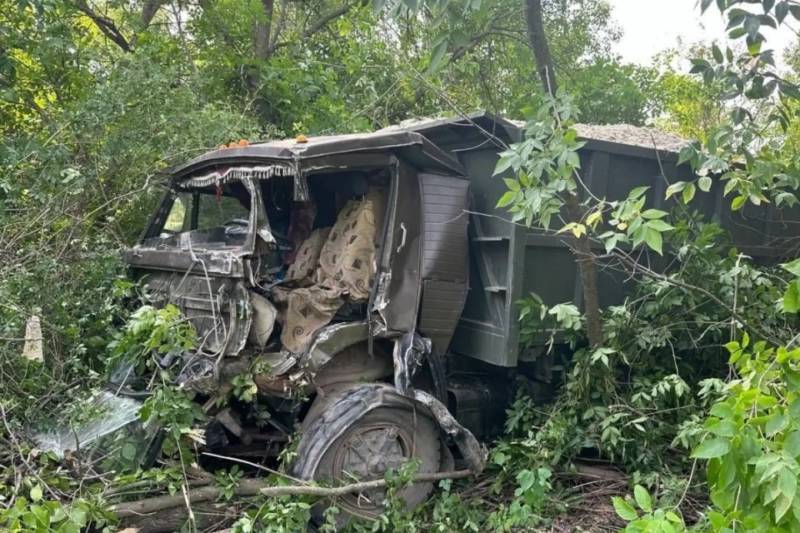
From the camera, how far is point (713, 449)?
2270 mm

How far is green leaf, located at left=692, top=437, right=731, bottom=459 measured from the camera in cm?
225

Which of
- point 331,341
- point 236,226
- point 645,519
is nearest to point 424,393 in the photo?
point 331,341

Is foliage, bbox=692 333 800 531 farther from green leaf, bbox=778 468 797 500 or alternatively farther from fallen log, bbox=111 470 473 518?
fallen log, bbox=111 470 473 518

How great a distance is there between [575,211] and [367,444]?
1.90 meters

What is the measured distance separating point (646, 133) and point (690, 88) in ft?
38.6

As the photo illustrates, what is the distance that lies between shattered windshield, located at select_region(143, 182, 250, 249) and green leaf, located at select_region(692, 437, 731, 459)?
3270 mm

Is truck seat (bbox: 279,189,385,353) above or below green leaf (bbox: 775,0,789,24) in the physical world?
below

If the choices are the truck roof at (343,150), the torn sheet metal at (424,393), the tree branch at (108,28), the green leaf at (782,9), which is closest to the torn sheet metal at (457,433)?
the torn sheet metal at (424,393)

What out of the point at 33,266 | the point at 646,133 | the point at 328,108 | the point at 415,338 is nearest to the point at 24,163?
the point at 33,266

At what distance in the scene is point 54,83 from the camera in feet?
25.4

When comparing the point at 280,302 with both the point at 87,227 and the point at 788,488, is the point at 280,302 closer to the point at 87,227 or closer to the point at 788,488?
the point at 87,227

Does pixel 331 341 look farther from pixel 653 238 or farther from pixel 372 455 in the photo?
pixel 653 238

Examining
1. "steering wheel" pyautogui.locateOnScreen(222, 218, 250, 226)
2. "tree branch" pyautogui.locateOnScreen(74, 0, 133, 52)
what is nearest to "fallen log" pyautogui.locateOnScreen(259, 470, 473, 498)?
"steering wheel" pyautogui.locateOnScreen(222, 218, 250, 226)

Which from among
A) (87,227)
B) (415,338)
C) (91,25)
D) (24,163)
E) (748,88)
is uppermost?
(91,25)
